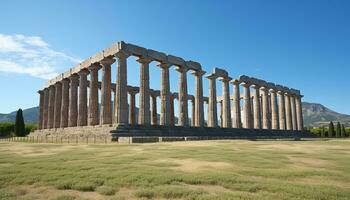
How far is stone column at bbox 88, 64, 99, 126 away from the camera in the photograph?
49647 millimetres

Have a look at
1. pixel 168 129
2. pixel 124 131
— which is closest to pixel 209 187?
pixel 124 131

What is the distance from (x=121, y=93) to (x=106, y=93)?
156 inches

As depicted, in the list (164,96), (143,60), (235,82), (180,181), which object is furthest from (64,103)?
(180,181)

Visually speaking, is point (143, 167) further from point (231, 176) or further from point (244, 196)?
point (244, 196)

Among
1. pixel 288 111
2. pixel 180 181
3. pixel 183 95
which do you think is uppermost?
pixel 183 95

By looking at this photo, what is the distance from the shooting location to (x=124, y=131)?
39.3 metres

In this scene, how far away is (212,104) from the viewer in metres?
58.4

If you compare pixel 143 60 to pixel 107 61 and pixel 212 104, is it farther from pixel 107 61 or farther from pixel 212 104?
pixel 212 104

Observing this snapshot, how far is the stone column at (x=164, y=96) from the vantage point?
50781 millimetres

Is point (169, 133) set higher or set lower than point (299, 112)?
lower

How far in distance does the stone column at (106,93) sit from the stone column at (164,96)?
28.5 ft

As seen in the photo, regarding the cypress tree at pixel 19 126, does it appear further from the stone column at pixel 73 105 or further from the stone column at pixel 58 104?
the stone column at pixel 73 105

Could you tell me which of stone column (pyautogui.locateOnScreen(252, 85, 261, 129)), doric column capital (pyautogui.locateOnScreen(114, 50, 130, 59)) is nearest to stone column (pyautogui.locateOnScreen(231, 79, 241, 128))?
stone column (pyautogui.locateOnScreen(252, 85, 261, 129))

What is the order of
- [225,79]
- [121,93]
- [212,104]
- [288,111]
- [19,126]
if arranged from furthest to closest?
[288,111], [19,126], [225,79], [212,104], [121,93]
